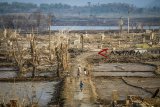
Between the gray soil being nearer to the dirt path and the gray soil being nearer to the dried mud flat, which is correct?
the dirt path

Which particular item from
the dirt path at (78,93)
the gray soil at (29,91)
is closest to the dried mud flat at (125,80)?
the dirt path at (78,93)

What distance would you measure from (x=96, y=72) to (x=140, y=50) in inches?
574

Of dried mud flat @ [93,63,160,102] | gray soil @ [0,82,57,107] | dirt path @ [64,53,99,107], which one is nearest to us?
dirt path @ [64,53,99,107]

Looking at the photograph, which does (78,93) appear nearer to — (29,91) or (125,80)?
(29,91)

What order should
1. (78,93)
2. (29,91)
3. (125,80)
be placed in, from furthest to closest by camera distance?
(125,80) < (29,91) < (78,93)

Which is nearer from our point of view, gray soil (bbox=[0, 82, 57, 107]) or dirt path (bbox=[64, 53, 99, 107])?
dirt path (bbox=[64, 53, 99, 107])

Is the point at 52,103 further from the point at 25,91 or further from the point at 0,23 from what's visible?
the point at 0,23

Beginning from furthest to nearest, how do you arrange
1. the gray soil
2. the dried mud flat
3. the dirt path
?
1. the dried mud flat
2. the gray soil
3. the dirt path

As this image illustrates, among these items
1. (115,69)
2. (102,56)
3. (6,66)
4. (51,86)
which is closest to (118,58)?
(102,56)

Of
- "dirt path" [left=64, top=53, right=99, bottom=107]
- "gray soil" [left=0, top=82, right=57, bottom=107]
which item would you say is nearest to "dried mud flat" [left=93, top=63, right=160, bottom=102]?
"dirt path" [left=64, top=53, right=99, bottom=107]

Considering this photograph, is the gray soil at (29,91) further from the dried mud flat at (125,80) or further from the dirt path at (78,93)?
the dried mud flat at (125,80)

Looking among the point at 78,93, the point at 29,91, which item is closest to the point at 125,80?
the point at 78,93

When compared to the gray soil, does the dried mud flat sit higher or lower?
higher

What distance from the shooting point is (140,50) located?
168ft
